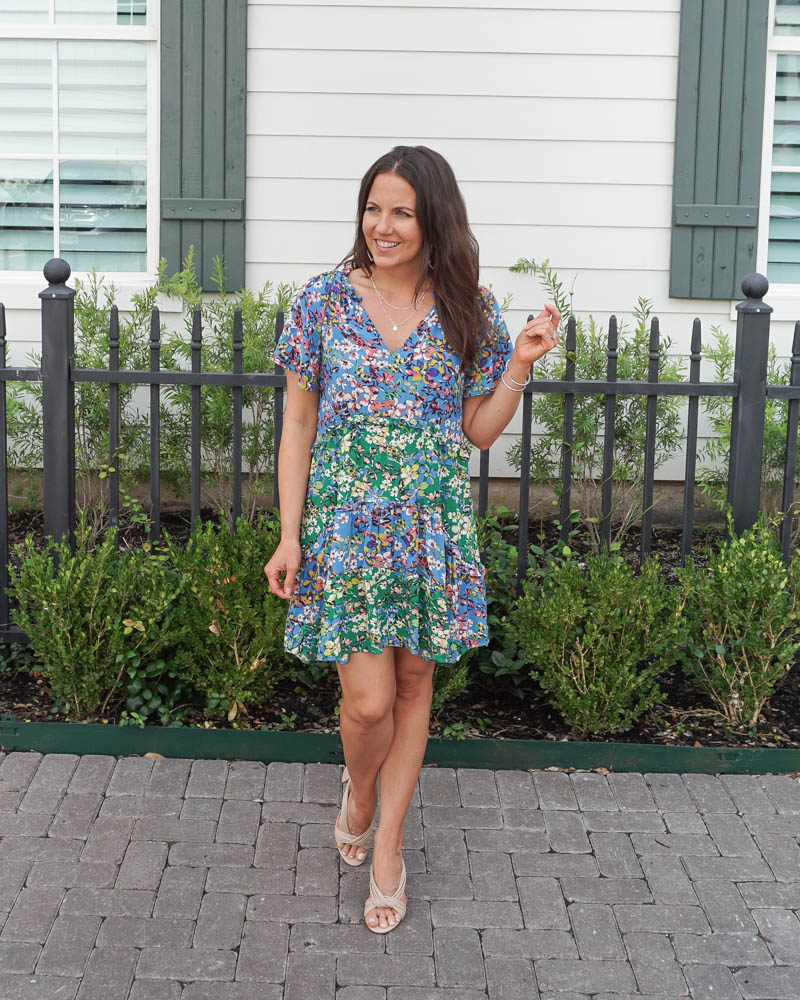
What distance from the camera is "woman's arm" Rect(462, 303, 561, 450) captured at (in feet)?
9.61

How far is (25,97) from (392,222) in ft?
13.1

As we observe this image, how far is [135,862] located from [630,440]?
3125 mm

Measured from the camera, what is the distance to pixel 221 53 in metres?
5.87

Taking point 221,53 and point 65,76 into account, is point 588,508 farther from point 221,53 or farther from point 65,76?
point 65,76

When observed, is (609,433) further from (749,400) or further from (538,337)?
(538,337)

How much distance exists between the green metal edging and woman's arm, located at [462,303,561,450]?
46.8 inches

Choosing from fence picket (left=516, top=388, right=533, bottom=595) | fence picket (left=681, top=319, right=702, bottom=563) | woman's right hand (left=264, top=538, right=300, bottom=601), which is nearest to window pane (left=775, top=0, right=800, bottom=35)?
fence picket (left=681, top=319, right=702, bottom=563)

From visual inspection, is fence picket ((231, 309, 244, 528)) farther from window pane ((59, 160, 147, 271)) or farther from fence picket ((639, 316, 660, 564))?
window pane ((59, 160, 147, 271))

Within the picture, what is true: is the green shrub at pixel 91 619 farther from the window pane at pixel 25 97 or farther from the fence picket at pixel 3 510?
the window pane at pixel 25 97

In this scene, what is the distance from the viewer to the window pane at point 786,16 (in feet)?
20.2

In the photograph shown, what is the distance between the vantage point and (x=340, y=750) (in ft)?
13.1

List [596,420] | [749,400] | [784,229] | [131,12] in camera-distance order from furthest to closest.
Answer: [784,229] → [131,12] → [596,420] → [749,400]

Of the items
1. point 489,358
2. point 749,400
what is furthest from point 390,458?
point 749,400

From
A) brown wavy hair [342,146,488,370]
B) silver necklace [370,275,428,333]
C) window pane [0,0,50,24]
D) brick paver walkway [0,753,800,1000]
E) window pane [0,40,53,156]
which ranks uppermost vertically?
window pane [0,0,50,24]
